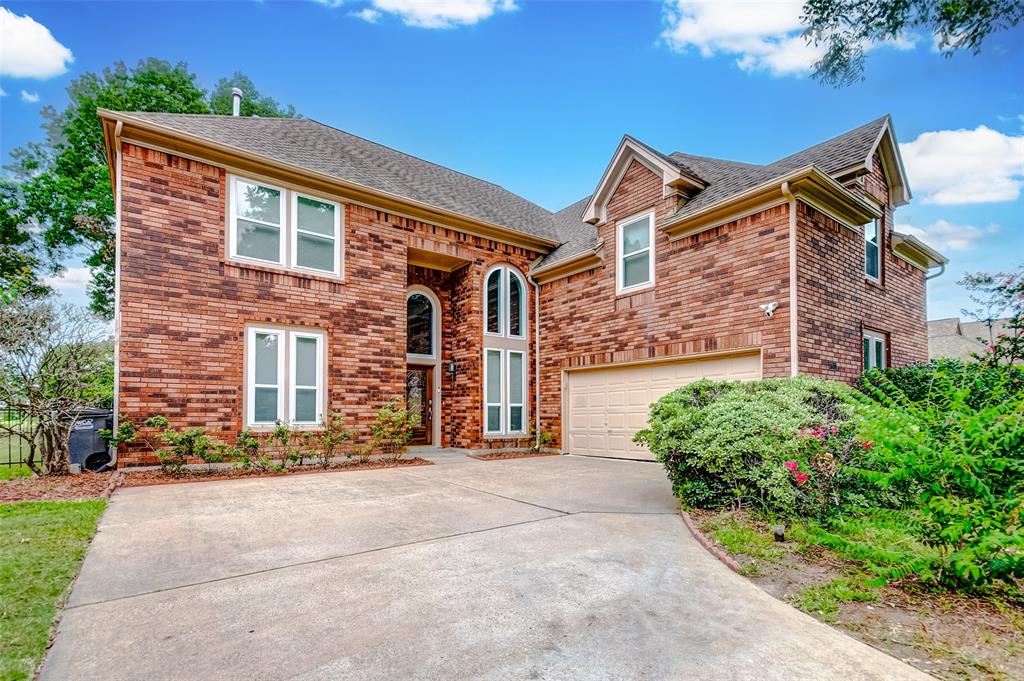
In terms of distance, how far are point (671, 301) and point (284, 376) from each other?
788cm

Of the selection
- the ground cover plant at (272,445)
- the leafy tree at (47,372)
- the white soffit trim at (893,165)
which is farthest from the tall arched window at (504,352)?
the white soffit trim at (893,165)

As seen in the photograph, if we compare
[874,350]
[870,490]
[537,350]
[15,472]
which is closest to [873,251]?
[874,350]

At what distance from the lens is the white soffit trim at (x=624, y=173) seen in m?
10.3

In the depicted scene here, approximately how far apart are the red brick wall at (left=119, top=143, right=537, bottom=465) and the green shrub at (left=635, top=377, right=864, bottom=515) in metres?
6.54

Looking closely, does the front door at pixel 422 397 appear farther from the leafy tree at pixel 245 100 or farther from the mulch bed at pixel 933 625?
the leafy tree at pixel 245 100

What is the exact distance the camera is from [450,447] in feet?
41.9

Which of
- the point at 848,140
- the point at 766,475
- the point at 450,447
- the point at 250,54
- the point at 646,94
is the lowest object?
the point at 450,447

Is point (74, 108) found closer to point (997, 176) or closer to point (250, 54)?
point (250, 54)

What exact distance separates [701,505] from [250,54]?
16421 mm

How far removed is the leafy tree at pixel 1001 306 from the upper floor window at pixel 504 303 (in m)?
9.16

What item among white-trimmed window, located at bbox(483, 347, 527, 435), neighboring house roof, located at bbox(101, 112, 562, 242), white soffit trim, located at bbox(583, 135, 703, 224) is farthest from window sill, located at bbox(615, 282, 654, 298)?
neighboring house roof, located at bbox(101, 112, 562, 242)

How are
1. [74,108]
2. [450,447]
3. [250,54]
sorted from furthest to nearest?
[74,108] < [250,54] < [450,447]

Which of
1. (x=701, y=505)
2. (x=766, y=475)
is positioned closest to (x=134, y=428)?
(x=701, y=505)

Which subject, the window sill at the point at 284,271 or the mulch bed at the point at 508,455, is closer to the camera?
the window sill at the point at 284,271
